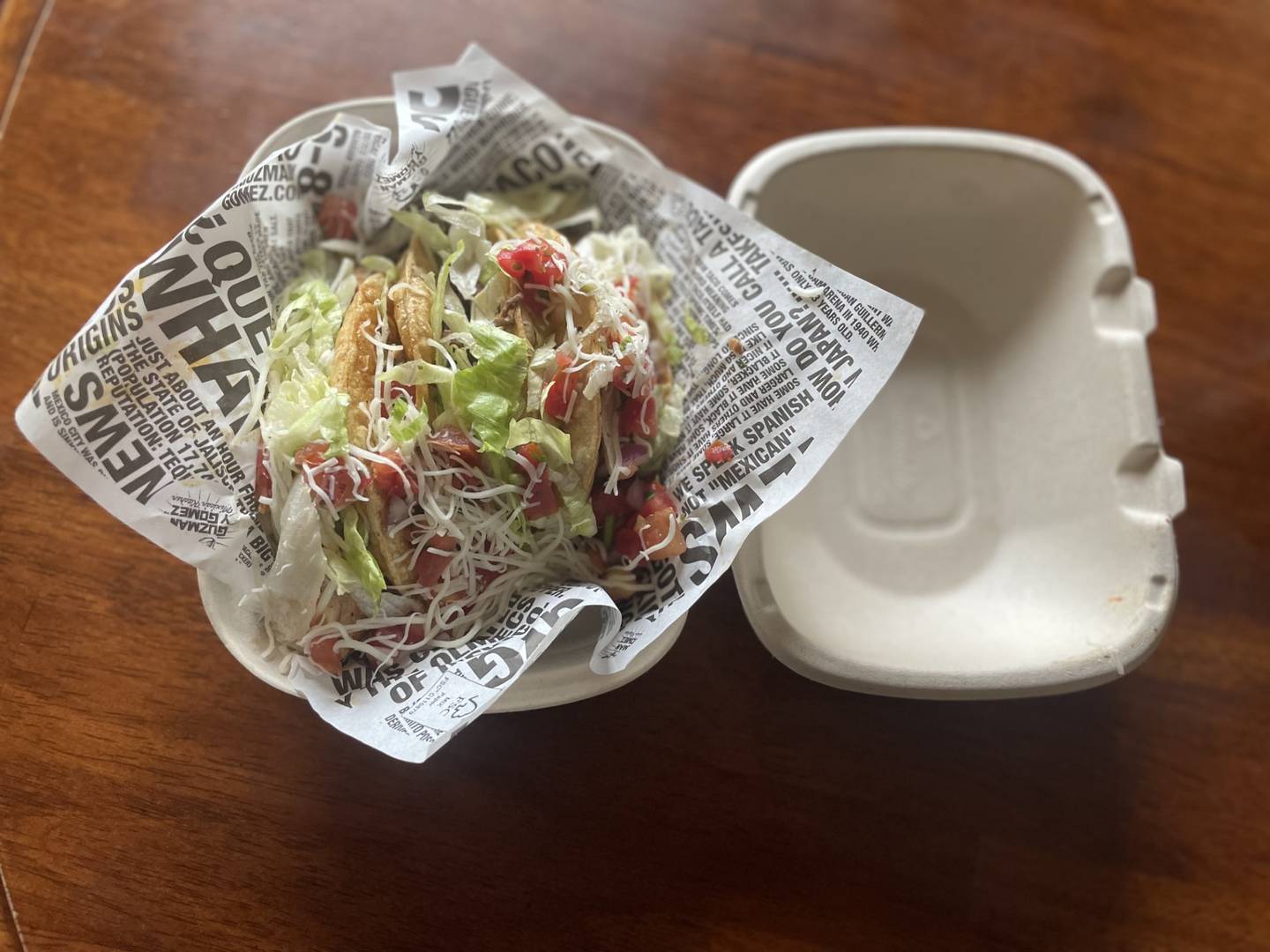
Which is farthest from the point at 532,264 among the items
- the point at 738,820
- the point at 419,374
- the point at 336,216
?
the point at 738,820

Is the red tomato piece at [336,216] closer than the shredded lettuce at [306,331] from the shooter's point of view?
No

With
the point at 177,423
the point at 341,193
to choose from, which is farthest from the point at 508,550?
the point at 341,193

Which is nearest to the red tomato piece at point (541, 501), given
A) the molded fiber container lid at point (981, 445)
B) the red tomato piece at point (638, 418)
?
the red tomato piece at point (638, 418)

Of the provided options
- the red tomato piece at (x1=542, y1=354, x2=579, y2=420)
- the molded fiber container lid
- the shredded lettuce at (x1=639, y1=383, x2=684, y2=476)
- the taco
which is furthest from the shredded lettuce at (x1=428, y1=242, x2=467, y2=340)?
the molded fiber container lid

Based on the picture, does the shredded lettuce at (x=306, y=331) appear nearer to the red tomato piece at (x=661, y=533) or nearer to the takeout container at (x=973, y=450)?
the takeout container at (x=973, y=450)

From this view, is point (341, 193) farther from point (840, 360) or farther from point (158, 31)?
point (840, 360)

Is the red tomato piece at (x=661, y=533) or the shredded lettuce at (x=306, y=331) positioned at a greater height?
the shredded lettuce at (x=306, y=331)
